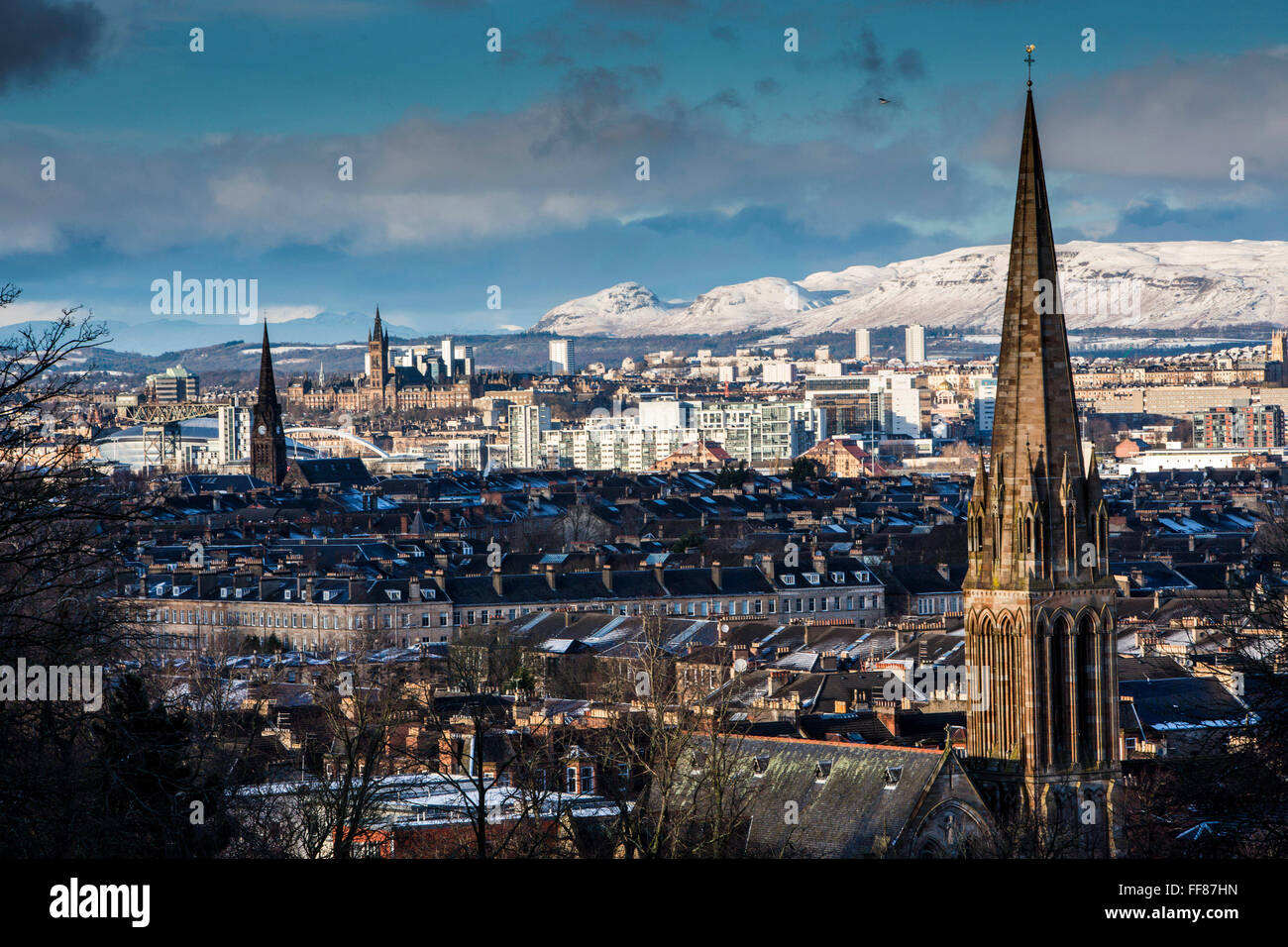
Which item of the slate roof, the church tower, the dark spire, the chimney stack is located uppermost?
the dark spire

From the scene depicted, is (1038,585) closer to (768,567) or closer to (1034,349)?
(1034,349)

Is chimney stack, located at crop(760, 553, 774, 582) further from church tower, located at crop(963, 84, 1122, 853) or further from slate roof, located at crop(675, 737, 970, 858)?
church tower, located at crop(963, 84, 1122, 853)

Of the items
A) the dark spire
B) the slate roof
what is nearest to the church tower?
the dark spire

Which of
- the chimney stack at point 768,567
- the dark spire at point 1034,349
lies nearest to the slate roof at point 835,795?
the dark spire at point 1034,349

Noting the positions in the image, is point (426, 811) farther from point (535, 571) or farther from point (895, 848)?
→ point (535, 571)

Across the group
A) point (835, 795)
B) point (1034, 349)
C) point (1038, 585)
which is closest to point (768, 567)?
point (835, 795)

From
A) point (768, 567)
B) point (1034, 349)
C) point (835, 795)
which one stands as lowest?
point (768, 567)

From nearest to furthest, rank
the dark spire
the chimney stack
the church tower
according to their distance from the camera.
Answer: the church tower
the dark spire
the chimney stack
